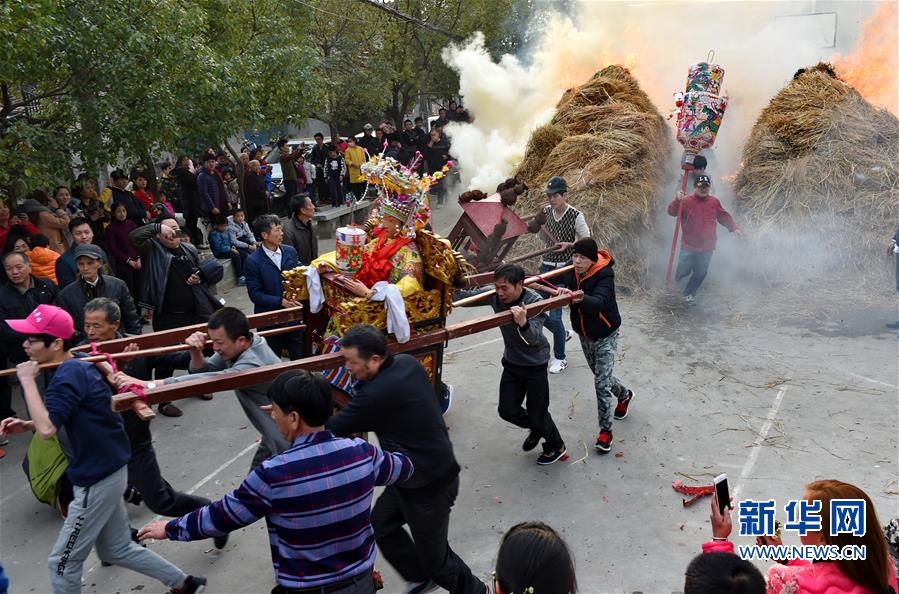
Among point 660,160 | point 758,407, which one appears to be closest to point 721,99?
point 660,160

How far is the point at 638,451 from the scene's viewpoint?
619 cm

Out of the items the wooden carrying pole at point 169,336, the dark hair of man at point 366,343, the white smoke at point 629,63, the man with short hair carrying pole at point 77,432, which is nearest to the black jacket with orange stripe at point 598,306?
the wooden carrying pole at point 169,336

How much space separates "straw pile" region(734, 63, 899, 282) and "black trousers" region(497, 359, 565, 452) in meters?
6.08

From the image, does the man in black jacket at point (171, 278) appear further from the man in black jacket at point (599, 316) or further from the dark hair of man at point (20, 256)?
the man in black jacket at point (599, 316)

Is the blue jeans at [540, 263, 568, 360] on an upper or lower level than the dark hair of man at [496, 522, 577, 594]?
lower

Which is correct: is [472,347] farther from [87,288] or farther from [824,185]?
[824,185]

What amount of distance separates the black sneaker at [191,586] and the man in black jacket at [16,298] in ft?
10.8

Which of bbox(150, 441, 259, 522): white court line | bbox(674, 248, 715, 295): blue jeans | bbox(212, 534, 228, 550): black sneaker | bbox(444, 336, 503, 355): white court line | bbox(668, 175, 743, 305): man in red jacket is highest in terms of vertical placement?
bbox(668, 175, 743, 305): man in red jacket

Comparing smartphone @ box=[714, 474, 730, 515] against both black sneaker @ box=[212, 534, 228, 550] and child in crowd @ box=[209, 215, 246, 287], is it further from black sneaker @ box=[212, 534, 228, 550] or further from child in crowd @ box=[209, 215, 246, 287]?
child in crowd @ box=[209, 215, 246, 287]

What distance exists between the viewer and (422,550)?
4.16 metres

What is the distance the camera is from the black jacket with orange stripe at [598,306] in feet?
19.4

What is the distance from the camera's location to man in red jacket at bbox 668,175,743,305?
9.98 m

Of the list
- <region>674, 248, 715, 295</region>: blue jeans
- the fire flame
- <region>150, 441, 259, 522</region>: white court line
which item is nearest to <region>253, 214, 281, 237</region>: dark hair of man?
<region>150, 441, 259, 522</region>: white court line

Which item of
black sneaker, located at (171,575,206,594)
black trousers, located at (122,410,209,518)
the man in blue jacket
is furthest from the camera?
the man in blue jacket
